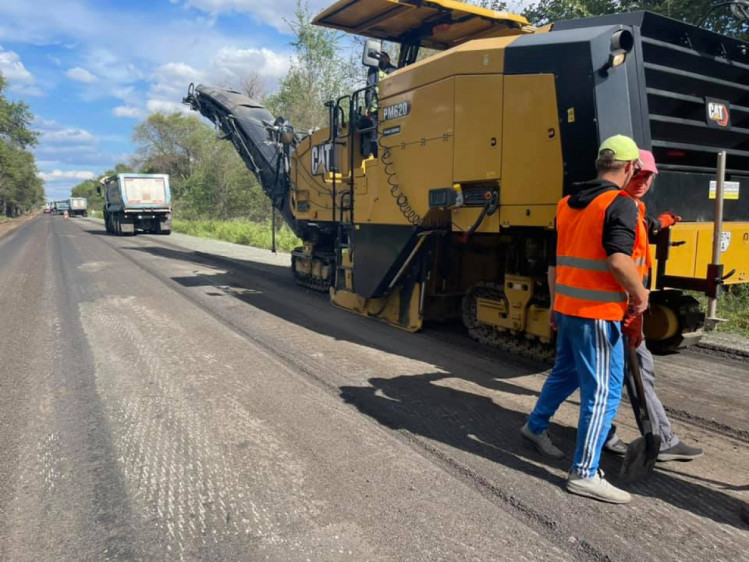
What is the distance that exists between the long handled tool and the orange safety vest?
0.40 meters

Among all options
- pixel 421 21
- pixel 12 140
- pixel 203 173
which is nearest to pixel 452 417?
pixel 421 21

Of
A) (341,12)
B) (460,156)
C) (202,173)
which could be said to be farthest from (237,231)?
(460,156)

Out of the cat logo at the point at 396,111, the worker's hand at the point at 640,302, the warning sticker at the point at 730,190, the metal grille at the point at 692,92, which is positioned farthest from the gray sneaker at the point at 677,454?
the cat logo at the point at 396,111

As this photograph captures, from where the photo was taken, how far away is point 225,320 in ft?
23.4

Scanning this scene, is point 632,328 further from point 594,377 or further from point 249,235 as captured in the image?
point 249,235

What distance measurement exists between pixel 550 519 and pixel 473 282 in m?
4.07

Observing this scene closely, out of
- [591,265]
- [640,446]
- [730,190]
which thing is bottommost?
[640,446]

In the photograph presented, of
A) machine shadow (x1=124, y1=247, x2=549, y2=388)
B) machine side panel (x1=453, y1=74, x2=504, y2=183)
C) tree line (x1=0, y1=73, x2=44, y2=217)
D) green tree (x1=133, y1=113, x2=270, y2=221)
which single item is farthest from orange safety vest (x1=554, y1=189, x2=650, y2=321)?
tree line (x1=0, y1=73, x2=44, y2=217)

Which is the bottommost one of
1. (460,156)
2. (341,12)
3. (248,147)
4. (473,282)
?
(473,282)

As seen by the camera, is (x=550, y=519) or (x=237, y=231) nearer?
(x=550, y=519)

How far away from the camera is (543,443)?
132 inches

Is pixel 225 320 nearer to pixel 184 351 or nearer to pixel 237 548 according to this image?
pixel 184 351

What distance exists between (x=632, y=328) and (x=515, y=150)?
222cm

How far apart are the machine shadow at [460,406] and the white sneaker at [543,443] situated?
1.8 inches
